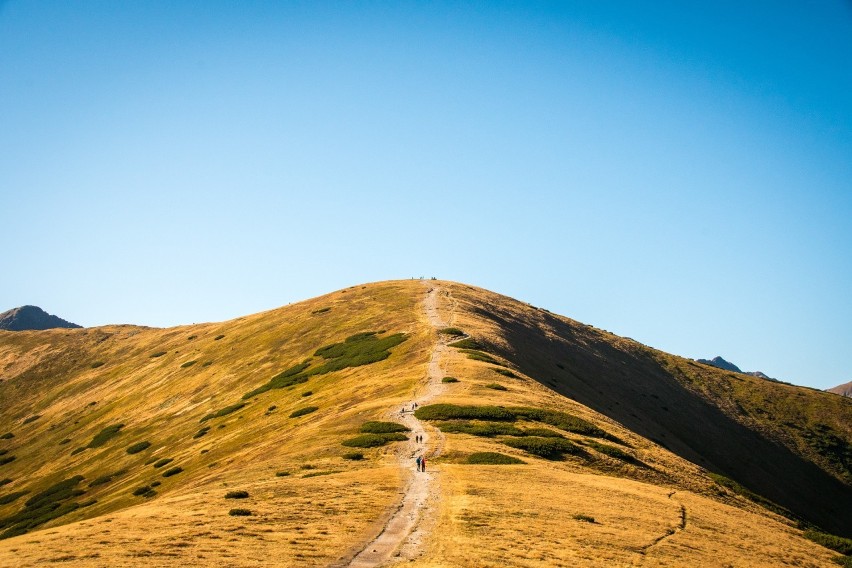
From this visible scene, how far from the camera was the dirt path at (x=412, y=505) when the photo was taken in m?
23.6

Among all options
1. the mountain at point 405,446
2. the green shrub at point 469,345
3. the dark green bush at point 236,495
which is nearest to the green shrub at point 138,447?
the mountain at point 405,446

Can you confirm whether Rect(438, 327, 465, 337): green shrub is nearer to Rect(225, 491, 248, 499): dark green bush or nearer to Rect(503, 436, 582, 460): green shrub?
Rect(503, 436, 582, 460): green shrub

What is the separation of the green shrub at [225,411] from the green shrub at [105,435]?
16181 mm

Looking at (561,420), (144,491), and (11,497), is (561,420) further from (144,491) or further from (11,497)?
(11,497)

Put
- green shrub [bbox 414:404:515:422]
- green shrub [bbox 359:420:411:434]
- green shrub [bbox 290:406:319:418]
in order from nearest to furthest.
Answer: green shrub [bbox 359:420:411:434] < green shrub [bbox 414:404:515:422] < green shrub [bbox 290:406:319:418]

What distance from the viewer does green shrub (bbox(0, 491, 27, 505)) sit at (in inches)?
2692

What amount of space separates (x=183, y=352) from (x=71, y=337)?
168 feet

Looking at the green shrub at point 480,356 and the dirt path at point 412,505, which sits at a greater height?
the green shrub at point 480,356

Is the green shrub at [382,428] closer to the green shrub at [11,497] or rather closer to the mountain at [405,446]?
the mountain at [405,446]

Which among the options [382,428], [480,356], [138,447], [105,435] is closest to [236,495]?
[382,428]

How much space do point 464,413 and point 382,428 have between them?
7.61 metres

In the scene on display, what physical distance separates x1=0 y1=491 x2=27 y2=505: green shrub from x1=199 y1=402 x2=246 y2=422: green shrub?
21.9 meters

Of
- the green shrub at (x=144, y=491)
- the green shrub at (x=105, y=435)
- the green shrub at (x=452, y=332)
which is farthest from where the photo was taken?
the green shrub at (x=452, y=332)

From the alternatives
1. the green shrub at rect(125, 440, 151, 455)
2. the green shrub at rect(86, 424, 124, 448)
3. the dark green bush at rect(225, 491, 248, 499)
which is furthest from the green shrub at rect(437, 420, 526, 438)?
the green shrub at rect(86, 424, 124, 448)
